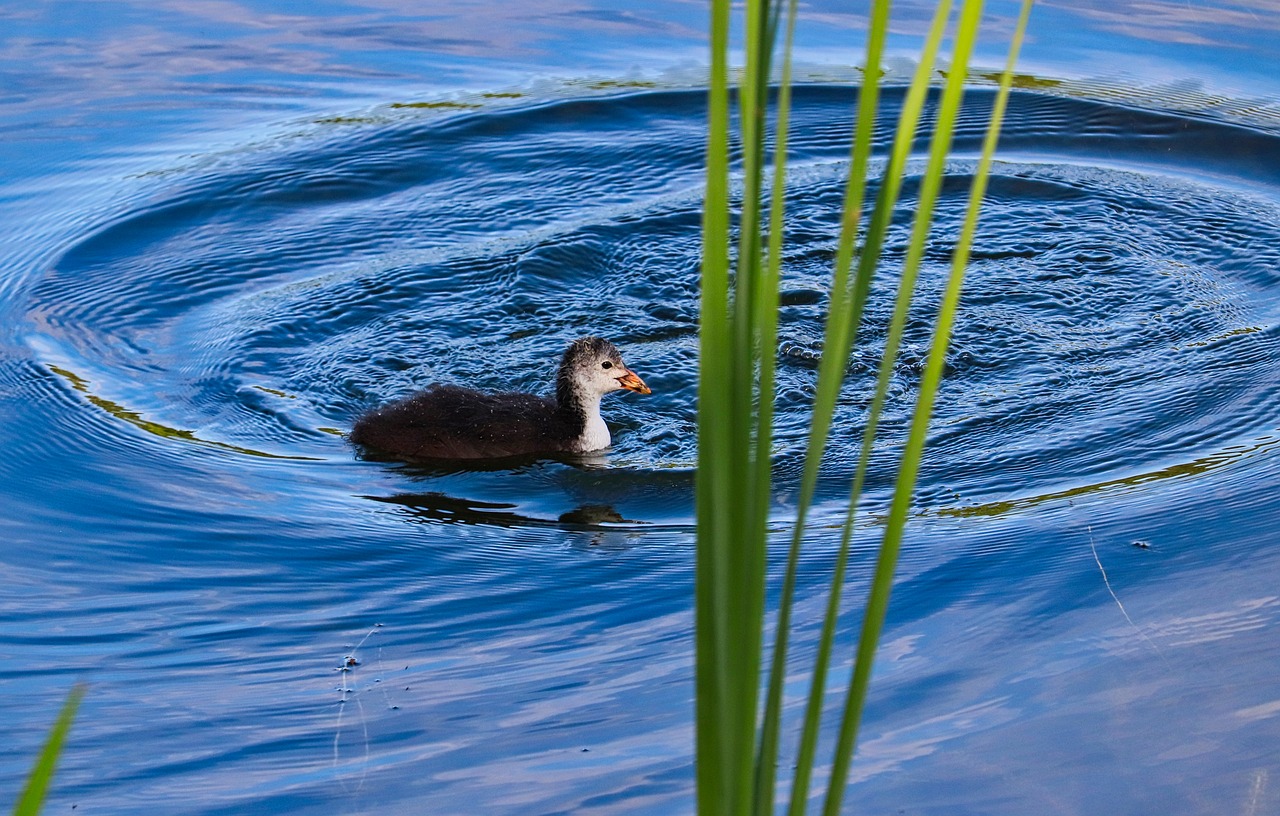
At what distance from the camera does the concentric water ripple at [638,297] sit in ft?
18.5

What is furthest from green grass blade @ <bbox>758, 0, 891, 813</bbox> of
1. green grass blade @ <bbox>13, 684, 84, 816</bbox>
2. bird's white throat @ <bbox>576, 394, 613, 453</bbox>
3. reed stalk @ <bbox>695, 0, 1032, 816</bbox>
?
bird's white throat @ <bbox>576, 394, 613, 453</bbox>

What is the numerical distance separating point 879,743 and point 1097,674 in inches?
27.4

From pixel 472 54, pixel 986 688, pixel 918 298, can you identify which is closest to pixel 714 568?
pixel 986 688

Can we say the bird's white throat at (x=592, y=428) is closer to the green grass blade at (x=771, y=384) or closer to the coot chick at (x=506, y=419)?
the coot chick at (x=506, y=419)

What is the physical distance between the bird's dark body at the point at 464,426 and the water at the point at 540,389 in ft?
0.46

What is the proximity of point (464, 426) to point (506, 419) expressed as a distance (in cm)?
23

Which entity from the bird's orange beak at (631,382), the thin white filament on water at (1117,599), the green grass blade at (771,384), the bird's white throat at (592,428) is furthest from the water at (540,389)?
the green grass blade at (771,384)

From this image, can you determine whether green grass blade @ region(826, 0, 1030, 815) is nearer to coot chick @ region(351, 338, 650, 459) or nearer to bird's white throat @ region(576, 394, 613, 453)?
coot chick @ region(351, 338, 650, 459)

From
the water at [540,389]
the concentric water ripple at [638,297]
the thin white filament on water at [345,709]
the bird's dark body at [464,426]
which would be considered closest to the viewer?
the thin white filament on water at [345,709]

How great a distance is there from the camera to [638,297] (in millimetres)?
7316

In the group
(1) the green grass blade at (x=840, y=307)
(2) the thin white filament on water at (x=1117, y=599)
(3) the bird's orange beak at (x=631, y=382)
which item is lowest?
(3) the bird's orange beak at (x=631, y=382)

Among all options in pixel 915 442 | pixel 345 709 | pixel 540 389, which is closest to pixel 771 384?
pixel 915 442

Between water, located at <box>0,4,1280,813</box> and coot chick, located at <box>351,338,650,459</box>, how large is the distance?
0.14 meters

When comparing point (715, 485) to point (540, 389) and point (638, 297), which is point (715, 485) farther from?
point (638, 297)
